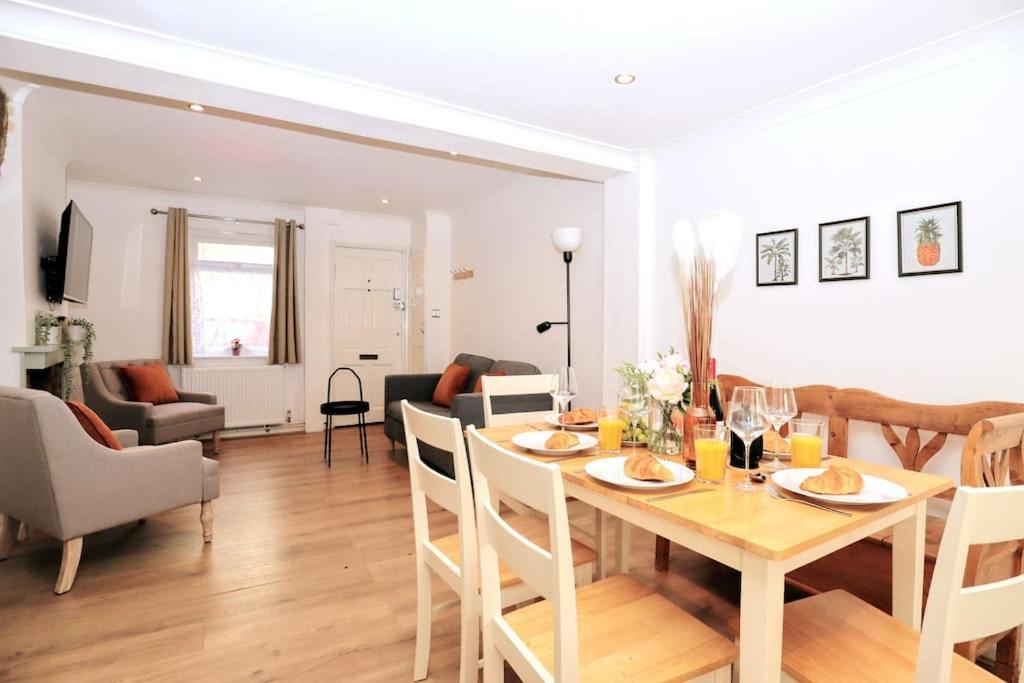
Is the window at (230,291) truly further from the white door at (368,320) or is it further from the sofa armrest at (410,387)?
the sofa armrest at (410,387)

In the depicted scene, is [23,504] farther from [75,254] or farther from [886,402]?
[886,402]

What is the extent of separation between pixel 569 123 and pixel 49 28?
2.43 m

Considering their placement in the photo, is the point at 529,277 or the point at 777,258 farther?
the point at 529,277

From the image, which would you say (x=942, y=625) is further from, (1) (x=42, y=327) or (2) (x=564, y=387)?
(1) (x=42, y=327)

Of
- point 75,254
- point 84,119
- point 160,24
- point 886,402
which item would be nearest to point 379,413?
point 75,254

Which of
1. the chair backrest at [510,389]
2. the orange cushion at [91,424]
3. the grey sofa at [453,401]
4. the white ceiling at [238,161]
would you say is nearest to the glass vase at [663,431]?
the chair backrest at [510,389]

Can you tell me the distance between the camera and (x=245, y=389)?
18.7ft

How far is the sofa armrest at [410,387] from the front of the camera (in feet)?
16.7

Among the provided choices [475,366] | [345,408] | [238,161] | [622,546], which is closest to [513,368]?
[475,366]

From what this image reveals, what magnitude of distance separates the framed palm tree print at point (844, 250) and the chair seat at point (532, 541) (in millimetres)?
1975

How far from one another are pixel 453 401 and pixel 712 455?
236 cm

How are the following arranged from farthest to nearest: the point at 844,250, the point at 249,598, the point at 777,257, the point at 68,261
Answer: the point at 68,261
the point at 777,257
the point at 844,250
the point at 249,598

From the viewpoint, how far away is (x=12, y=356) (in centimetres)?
301

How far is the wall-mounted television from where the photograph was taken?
3506mm
